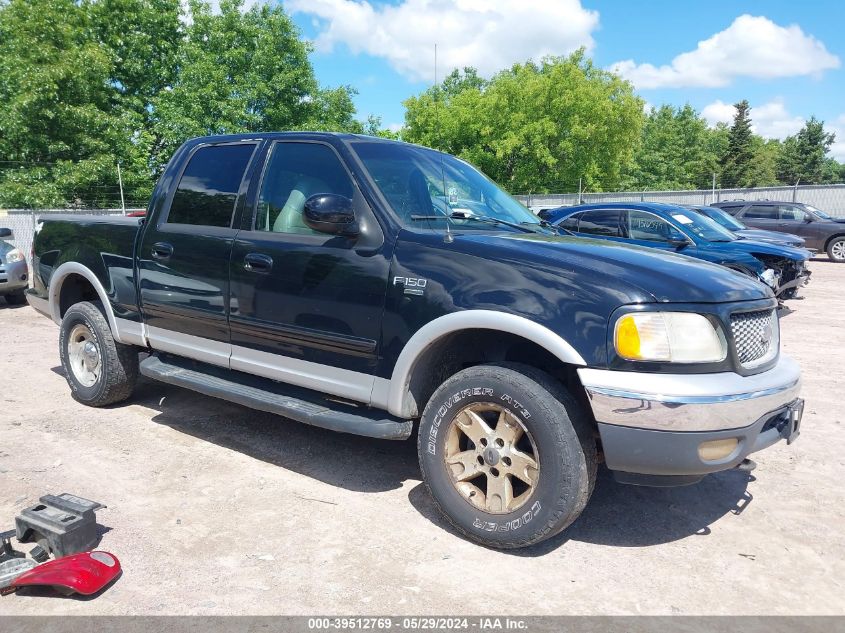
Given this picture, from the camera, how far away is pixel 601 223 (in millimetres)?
9883

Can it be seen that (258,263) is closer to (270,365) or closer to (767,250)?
(270,365)

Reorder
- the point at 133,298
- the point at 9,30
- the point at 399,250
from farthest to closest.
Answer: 1. the point at 9,30
2. the point at 133,298
3. the point at 399,250

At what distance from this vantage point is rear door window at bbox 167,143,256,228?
13.8ft

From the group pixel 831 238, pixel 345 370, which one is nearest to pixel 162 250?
pixel 345 370

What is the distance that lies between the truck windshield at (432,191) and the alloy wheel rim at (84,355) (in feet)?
9.57

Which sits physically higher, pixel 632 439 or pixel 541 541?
pixel 632 439

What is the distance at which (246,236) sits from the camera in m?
3.97

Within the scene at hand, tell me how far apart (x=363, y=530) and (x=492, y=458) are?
2.62 ft

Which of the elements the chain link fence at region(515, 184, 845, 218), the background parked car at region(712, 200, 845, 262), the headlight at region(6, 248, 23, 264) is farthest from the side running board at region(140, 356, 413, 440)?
the chain link fence at region(515, 184, 845, 218)

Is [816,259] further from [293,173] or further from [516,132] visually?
[516,132]

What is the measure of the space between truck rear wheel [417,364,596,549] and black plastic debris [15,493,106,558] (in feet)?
5.31

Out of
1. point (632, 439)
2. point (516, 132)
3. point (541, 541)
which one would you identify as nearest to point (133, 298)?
point (541, 541)

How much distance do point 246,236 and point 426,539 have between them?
2.11 m

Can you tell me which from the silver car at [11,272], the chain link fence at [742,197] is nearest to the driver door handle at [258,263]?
the silver car at [11,272]
